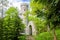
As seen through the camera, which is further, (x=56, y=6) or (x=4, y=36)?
(x=4, y=36)

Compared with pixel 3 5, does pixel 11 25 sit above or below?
below

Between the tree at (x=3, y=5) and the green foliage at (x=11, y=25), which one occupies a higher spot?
the tree at (x=3, y=5)

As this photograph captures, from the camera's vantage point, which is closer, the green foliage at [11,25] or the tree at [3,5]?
the green foliage at [11,25]

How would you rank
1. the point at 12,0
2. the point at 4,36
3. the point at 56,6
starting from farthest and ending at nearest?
the point at 12,0, the point at 4,36, the point at 56,6

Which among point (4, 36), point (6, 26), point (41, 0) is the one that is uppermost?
point (41, 0)

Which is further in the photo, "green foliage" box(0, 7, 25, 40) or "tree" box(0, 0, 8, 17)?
"tree" box(0, 0, 8, 17)

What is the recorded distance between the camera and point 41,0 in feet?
6.00

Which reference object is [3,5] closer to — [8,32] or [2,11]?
[2,11]

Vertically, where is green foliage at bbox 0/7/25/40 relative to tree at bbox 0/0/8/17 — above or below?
below

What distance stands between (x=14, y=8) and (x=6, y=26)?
2468 mm

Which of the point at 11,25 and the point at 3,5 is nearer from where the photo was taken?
the point at 11,25

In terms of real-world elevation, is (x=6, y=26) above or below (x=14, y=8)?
below

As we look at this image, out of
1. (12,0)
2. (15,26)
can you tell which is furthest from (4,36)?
(12,0)

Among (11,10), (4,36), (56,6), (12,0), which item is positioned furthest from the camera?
(12,0)
